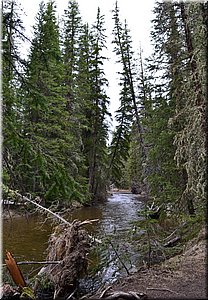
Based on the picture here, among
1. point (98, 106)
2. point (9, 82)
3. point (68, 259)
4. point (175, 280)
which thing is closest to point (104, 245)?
point (68, 259)

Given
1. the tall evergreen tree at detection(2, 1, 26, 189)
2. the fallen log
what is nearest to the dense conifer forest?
the tall evergreen tree at detection(2, 1, 26, 189)

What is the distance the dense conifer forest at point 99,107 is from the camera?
567 centimetres

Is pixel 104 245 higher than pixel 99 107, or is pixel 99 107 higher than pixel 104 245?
pixel 99 107

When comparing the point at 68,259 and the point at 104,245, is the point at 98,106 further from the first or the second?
the point at 68,259

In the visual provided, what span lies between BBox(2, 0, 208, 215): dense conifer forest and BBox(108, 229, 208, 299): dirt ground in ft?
3.85

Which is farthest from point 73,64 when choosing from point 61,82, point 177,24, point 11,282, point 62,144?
point 11,282

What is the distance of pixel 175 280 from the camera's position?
508 centimetres

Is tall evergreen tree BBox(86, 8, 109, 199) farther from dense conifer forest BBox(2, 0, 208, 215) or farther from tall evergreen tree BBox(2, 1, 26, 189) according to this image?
tall evergreen tree BBox(2, 1, 26, 189)

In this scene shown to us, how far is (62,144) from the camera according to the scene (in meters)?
15.5

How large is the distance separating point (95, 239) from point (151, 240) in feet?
3.30

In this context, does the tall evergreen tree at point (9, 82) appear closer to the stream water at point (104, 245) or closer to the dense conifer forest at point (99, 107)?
the dense conifer forest at point (99, 107)

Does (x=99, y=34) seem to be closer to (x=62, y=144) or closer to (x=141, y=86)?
(x=141, y=86)

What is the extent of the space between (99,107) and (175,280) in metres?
16.9

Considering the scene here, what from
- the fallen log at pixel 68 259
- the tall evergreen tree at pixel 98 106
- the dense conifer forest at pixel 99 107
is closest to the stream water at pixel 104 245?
the fallen log at pixel 68 259
